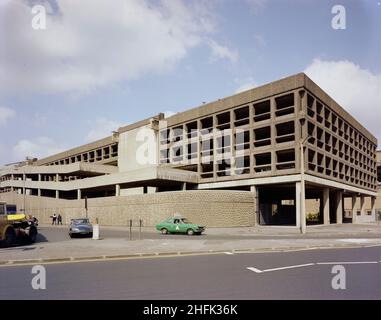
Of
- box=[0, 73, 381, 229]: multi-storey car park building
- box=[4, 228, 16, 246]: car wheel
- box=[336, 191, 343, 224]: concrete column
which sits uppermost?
box=[0, 73, 381, 229]: multi-storey car park building

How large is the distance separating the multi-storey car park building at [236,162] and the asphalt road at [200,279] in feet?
82.9

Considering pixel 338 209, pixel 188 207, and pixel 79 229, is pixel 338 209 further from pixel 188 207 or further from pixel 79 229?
pixel 79 229

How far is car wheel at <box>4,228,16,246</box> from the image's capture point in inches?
755

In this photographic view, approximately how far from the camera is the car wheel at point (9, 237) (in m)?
19.2

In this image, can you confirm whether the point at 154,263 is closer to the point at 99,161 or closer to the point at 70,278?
the point at 70,278

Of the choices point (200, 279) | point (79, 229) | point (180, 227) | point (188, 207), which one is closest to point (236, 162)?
point (188, 207)

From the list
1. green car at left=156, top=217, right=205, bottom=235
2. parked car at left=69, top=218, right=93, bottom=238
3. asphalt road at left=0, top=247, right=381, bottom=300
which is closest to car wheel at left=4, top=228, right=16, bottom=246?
parked car at left=69, top=218, right=93, bottom=238

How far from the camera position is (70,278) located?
1002cm

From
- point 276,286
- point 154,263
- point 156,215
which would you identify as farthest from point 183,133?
point 276,286

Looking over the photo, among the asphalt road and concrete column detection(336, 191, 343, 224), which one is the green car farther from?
concrete column detection(336, 191, 343, 224)

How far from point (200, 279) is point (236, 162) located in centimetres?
3957

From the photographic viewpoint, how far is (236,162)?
48.7m

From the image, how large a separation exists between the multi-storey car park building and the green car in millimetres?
8461
